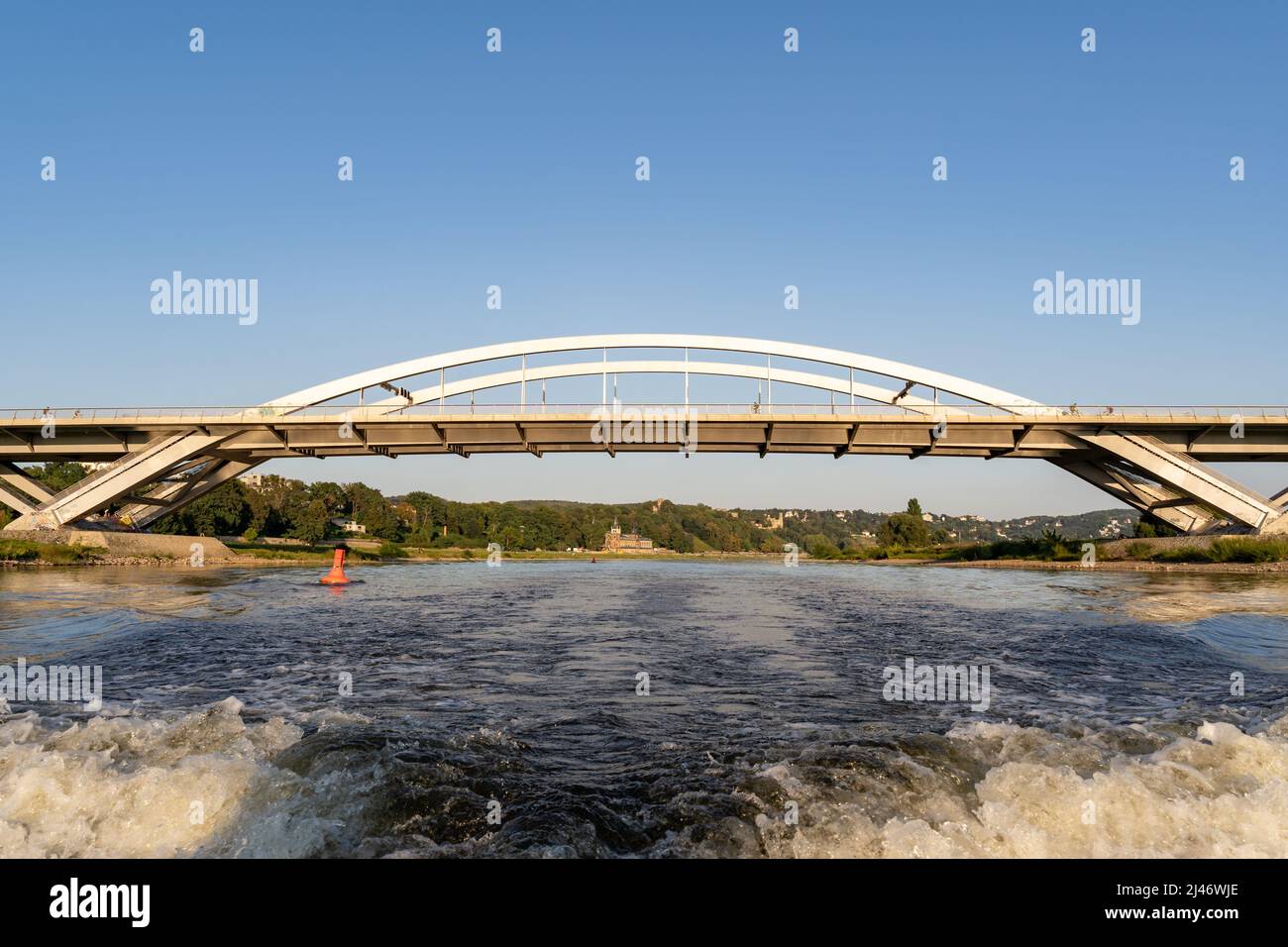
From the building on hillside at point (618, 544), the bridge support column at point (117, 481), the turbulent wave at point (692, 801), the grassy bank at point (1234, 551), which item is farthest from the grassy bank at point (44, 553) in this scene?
the building on hillside at point (618, 544)

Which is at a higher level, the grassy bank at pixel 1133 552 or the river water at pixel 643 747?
the river water at pixel 643 747

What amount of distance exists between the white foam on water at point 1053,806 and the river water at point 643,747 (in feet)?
0.07

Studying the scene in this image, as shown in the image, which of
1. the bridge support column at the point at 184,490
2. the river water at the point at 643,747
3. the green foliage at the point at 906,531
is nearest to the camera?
→ the river water at the point at 643,747

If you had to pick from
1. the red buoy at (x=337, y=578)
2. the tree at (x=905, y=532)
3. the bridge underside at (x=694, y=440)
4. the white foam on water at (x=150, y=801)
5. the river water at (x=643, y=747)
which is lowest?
the tree at (x=905, y=532)

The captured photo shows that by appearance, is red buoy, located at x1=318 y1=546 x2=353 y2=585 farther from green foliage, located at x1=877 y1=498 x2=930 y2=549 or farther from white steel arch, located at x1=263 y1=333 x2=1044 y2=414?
green foliage, located at x1=877 y1=498 x2=930 y2=549

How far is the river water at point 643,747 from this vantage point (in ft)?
15.5

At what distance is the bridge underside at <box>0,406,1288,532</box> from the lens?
1806 inches

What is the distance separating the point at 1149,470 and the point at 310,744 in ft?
178

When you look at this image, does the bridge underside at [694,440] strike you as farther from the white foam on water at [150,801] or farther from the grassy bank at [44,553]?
the white foam on water at [150,801]

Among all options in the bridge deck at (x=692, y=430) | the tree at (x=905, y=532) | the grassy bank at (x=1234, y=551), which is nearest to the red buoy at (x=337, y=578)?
the bridge deck at (x=692, y=430)

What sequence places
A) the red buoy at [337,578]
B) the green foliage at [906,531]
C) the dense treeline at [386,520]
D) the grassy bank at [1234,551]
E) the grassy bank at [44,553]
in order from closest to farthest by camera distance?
the red buoy at [337,578]
the grassy bank at [1234,551]
the grassy bank at [44,553]
the dense treeline at [386,520]
the green foliage at [906,531]

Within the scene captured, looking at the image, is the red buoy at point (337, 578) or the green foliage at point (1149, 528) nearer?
the red buoy at point (337, 578)
